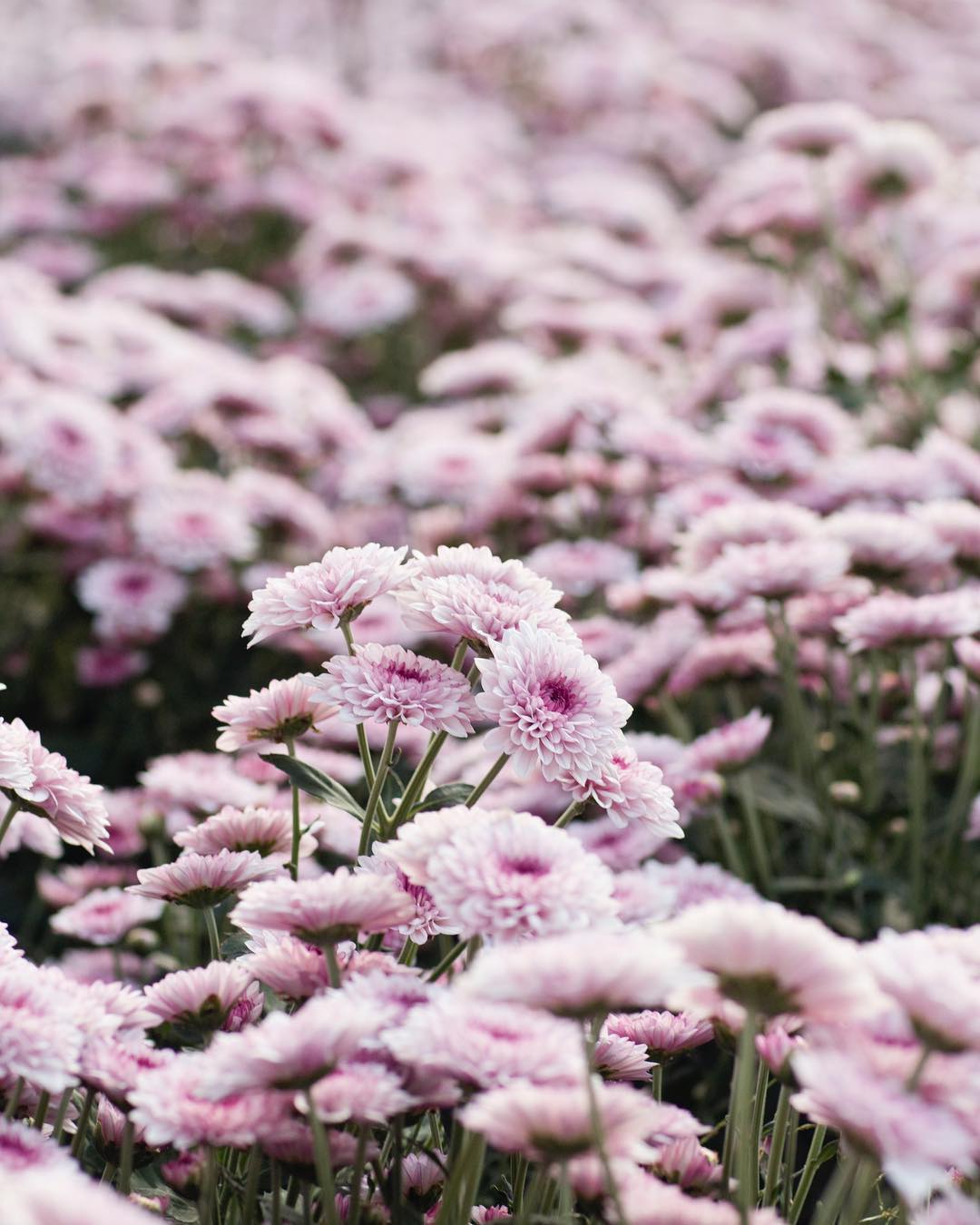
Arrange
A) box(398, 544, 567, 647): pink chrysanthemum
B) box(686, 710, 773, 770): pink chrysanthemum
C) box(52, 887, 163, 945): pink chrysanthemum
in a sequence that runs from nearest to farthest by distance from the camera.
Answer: box(398, 544, 567, 647): pink chrysanthemum → box(52, 887, 163, 945): pink chrysanthemum → box(686, 710, 773, 770): pink chrysanthemum

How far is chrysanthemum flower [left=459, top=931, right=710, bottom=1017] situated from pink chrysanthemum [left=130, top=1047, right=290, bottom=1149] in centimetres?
17

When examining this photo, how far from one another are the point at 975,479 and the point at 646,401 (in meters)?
0.71

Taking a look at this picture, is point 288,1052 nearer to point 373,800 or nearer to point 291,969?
point 291,969

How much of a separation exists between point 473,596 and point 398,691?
0.10 metres

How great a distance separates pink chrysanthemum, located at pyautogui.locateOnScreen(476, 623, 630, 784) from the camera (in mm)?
1056

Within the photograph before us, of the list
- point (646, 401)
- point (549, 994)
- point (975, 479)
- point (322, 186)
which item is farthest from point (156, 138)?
point (549, 994)

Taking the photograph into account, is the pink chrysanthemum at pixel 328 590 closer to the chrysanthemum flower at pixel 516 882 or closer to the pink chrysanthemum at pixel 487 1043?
the chrysanthemum flower at pixel 516 882

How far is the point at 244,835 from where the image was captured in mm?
1230

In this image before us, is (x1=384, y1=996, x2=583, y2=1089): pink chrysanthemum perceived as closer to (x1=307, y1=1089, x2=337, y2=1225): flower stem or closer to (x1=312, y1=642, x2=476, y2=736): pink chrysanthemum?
(x1=307, y1=1089, x2=337, y2=1225): flower stem

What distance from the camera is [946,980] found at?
80cm

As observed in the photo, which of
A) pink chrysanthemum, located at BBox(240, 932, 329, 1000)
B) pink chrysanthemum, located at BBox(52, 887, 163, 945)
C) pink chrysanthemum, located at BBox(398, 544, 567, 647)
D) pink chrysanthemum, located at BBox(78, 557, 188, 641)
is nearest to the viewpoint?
pink chrysanthemum, located at BBox(240, 932, 329, 1000)

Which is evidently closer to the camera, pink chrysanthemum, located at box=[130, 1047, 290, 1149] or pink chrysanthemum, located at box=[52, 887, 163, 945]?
pink chrysanthemum, located at box=[130, 1047, 290, 1149]

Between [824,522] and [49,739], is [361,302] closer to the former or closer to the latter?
[49,739]

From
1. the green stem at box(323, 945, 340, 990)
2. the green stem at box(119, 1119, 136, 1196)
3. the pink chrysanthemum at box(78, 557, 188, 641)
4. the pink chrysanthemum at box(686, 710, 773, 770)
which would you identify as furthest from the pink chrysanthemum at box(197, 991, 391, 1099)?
the pink chrysanthemum at box(78, 557, 188, 641)
